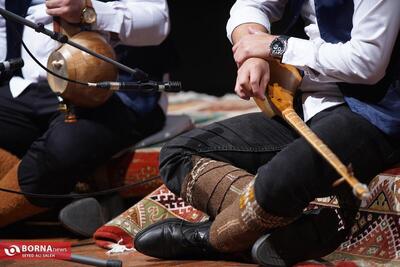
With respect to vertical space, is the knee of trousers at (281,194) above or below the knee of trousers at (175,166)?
above

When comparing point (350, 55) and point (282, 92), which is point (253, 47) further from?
point (350, 55)

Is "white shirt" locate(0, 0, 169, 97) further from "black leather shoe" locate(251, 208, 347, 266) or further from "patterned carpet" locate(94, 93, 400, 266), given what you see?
"black leather shoe" locate(251, 208, 347, 266)

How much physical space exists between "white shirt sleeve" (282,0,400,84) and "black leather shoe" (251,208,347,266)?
1.08ft

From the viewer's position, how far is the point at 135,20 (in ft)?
8.74

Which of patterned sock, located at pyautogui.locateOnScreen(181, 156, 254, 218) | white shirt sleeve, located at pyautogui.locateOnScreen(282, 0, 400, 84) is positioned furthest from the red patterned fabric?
white shirt sleeve, located at pyautogui.locateOnScreen(282, 0, 400, 84)

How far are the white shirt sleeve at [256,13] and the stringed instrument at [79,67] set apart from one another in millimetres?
413

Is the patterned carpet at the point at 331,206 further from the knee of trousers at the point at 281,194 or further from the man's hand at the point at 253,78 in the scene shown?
the man's hand at the point at 253,78

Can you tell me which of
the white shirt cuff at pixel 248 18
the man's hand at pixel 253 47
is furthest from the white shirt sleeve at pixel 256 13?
the man's hand at pixel 253 47

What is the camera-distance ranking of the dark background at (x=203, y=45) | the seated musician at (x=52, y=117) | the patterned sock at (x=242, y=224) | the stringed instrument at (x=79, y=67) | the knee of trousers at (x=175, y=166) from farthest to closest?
1. the dark background at (x=203, y=45)
2. the seated musician at (x=52, y=117)
3. the stringed instrument at (x=79, y=67)
4. the knee of trousers at (x=175, y=166)
5. the patterned sock at (x=242, y=224)

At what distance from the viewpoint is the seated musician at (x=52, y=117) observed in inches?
102

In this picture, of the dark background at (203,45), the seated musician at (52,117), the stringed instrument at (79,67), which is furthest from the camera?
the dark background at (203,45)

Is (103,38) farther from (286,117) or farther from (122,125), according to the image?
(286,117)

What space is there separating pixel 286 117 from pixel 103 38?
0.80 metres

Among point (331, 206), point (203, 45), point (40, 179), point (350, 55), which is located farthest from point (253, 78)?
point (203, 45)
